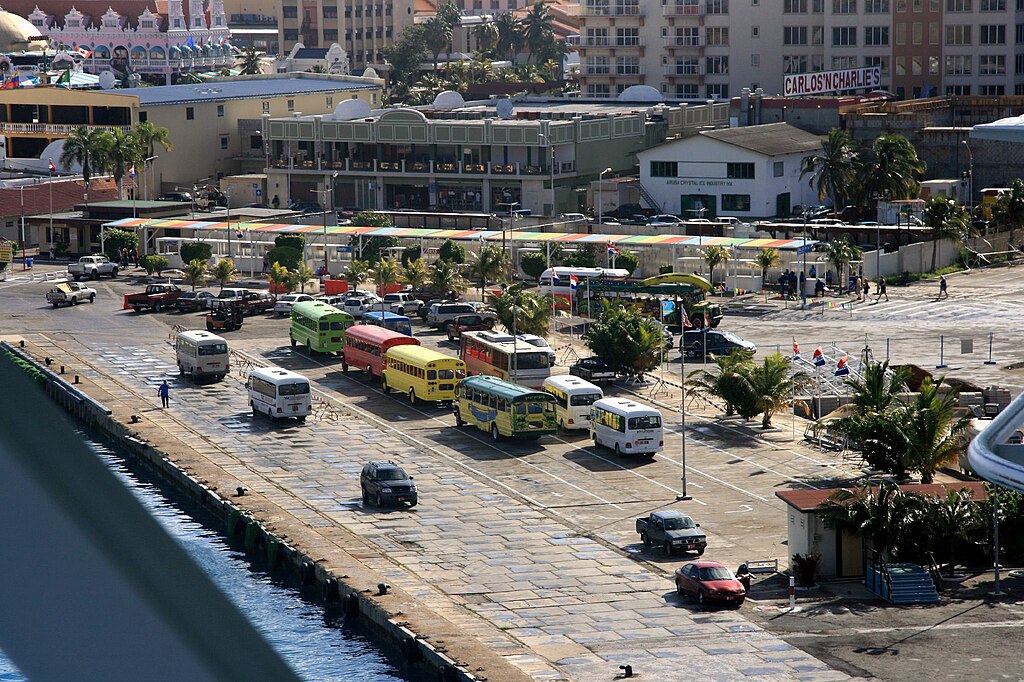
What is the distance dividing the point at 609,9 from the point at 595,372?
9881 cm

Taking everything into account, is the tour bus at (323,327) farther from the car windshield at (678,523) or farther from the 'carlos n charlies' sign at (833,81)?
the 'carlos n charlies' sign at (833,81)

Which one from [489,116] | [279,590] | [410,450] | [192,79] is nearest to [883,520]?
[279,590]

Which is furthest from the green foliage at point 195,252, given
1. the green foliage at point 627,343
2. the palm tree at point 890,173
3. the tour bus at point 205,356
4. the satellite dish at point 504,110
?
the satellite dish at point 504,110

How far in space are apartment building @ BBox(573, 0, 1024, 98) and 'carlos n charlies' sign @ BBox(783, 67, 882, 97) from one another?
3782 mm

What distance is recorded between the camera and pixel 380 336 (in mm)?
65938

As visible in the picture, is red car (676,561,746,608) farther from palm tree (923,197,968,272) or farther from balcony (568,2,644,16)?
balcony (568,2,644,16)

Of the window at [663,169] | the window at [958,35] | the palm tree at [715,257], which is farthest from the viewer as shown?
the window at [958,35]

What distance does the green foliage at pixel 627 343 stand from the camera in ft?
209

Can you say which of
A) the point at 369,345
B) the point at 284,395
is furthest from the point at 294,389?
the point at 369,345

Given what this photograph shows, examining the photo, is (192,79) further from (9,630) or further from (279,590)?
(9,630)

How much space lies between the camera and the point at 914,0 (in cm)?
14288

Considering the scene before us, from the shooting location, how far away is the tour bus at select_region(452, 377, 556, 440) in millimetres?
54812

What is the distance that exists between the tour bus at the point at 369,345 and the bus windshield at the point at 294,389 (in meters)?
6.25

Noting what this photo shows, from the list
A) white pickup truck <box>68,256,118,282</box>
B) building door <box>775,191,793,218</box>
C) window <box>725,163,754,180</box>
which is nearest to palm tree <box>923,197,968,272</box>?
building door <box>775,191,793,218</box>
